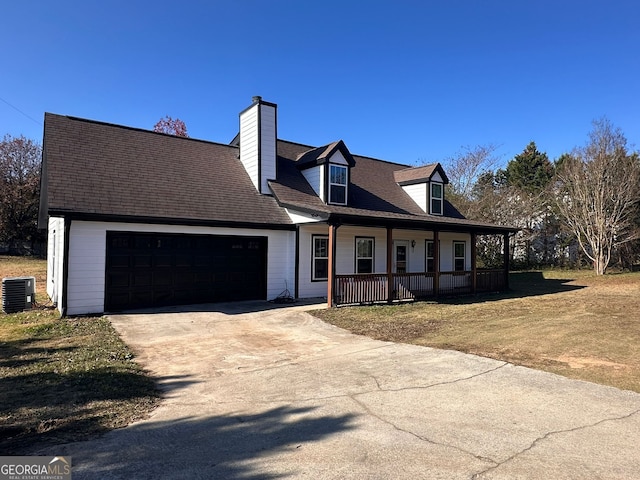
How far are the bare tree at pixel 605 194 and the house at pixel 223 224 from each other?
8.85 metres

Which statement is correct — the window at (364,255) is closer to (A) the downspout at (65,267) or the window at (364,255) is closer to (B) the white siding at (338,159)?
(B) the white siding at (338,159)

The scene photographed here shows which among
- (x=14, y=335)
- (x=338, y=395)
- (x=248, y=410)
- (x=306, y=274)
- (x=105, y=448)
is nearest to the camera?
(x=105, y=448)

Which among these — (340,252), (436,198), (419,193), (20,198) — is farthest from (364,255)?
(20,198)

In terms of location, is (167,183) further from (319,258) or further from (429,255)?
(429,255)

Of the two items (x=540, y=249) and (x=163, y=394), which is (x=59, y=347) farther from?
(x=540, y=249)

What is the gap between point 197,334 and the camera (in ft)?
29.8

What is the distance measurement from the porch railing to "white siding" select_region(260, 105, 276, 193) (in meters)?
5.21

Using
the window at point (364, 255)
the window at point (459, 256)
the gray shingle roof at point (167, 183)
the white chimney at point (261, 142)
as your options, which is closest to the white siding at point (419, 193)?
the gray shingle roof at point (167, 183)

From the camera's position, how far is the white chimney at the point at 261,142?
15641 mm

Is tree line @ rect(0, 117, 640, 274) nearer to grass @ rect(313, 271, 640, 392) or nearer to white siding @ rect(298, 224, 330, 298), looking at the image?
grass @ rect(313, 271, 640, 392)

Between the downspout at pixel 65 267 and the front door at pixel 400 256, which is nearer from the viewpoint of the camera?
the downspout at pixel 65 267

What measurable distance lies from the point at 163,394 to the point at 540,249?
2900cm

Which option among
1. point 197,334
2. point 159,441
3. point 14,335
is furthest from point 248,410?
point 14,335

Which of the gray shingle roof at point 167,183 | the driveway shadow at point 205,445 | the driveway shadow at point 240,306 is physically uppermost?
the gray shingle roof at point 167,183
